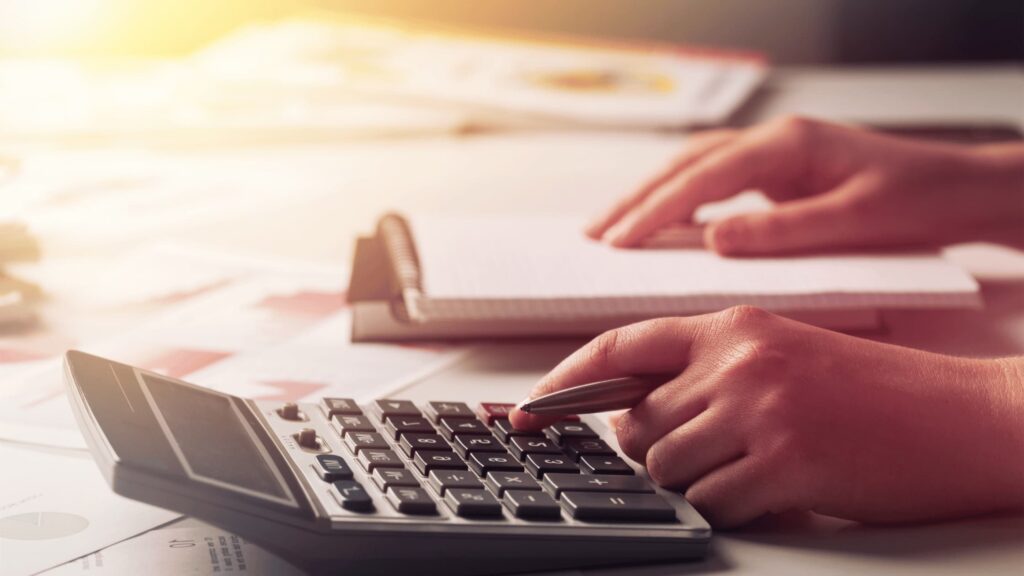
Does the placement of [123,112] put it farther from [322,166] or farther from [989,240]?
[989,240]

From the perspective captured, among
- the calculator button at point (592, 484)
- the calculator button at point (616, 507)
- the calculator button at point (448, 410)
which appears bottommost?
the calculator button at point (616, 507)

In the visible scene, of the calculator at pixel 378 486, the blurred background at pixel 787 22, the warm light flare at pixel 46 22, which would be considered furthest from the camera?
the blurred background at pixel 787 22

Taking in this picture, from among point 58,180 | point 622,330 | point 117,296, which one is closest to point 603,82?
point 58,180

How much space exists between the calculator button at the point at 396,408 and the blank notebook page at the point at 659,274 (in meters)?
0.16

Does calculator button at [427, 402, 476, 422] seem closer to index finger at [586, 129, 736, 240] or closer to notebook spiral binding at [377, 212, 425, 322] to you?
notebook spiral binding at [377, 212, 425, 322]

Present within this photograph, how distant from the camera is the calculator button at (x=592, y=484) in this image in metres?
0.48

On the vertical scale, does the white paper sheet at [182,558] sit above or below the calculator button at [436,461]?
below

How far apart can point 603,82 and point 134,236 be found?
31.6 inches

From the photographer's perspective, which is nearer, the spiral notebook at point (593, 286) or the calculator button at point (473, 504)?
the calculator button at point (473, 504)

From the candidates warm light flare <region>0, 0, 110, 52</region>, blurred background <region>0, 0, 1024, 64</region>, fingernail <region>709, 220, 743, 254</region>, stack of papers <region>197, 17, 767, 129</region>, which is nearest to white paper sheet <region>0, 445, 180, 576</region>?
fingernail <region>709, 220, 743, 254</region>

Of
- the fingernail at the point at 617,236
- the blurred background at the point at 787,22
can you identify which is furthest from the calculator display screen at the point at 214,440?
the blurred background at the point at 787,22

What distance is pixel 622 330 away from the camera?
1.74ft

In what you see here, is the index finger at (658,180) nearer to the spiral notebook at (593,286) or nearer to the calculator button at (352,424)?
the spiral notebook at (593,286)

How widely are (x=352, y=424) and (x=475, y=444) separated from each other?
0.19ft
